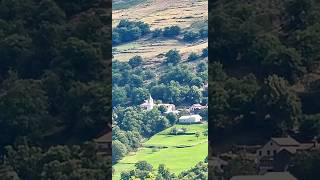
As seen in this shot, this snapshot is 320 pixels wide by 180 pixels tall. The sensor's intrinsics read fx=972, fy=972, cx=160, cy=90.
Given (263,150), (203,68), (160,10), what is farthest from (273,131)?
(160,10)

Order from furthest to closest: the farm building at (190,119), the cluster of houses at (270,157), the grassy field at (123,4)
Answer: the grassy field at (123,4) < the farm building at (190,119) < the cluster of houses at (270,157)

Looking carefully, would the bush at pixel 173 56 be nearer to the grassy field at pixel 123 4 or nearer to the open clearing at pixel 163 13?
the open clearing at pixel 163 13

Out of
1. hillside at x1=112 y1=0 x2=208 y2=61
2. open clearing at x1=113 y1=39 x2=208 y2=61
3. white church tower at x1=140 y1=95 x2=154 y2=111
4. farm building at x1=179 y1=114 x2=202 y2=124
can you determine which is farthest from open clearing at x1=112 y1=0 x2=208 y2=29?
farm building at x1=179 y1=114 x2=202 y2=124

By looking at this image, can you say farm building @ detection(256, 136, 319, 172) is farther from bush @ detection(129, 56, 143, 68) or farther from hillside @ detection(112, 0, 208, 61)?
bush @ detection(129, 56, 143, 68)

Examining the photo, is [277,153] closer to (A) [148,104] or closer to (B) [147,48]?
(A) [148,104]

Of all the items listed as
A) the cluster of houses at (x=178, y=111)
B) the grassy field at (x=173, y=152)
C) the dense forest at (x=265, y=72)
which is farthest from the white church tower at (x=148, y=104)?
the dense forest at (x=265, y=72)

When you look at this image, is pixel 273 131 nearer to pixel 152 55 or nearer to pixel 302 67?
pixel 302 67

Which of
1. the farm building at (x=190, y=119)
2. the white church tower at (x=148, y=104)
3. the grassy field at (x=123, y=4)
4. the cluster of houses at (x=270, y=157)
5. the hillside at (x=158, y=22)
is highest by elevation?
the grassy field at (x=123, y=4)
